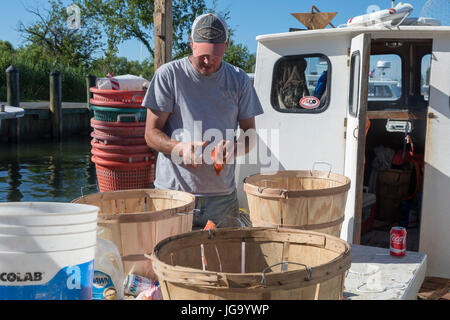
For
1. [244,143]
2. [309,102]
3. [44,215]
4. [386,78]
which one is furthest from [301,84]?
[44,215]

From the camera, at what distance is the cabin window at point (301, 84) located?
5547 mm

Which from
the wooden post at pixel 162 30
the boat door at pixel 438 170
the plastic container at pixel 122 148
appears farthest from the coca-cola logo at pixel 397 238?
the wooden post at pixel 162 30

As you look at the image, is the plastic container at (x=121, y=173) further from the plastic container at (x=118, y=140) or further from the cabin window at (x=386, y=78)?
the cabin window at (x=386, y=78)

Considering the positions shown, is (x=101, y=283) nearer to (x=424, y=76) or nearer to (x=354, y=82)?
(x=354, y=82)

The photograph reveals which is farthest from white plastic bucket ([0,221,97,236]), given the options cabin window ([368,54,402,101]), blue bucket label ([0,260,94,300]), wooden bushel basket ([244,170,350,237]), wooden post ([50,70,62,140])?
wooden post ([50,70,62,140])

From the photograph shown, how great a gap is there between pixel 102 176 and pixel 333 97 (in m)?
2.87

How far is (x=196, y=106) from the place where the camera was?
310 cm

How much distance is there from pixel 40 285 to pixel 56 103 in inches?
816

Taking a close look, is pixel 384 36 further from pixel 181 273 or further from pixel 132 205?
pixel 181 273

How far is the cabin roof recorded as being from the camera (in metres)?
5.01

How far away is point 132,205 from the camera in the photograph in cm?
A: 289

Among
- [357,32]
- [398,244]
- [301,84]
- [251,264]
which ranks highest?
[357,32]

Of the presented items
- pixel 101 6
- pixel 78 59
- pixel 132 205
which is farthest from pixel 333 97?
pixel 78 59

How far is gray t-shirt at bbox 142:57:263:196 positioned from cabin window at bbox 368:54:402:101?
14.0 feet
